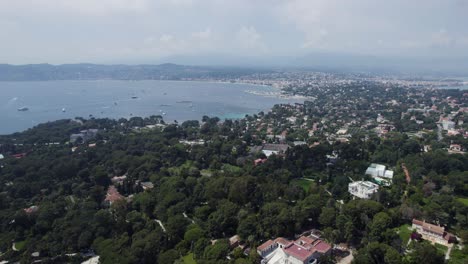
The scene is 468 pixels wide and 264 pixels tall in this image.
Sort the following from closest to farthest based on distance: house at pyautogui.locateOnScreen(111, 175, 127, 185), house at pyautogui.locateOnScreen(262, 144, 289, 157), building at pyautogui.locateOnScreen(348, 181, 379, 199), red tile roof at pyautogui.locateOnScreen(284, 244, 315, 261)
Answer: red tile roof at pyautogui.locateOnScreen(284, 244, 315, 261) < building at pyautogui.locateOnScreen(348, 181, 379, 199) < house at pyautogui.locateOnScreen(111, 175, 127, 185) < house at pyautogui.locateOnScreen(262, 144, 289, 157)

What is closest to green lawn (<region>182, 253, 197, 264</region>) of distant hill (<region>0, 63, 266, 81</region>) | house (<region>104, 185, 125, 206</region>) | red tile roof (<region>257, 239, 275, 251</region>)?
red tile roof (<region>257, 239, 275, 251</region>)

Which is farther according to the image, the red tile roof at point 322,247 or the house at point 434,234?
the house at point 434,234

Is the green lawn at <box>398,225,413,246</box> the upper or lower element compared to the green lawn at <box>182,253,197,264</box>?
upper

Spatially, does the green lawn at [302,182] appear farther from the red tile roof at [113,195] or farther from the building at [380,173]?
the red tile roof at [113,195]

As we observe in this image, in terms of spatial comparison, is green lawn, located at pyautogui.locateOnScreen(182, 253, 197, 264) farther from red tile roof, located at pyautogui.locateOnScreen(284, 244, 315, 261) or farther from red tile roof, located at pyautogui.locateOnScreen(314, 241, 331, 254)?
red tile roof, located at pyautogui.locateOnScreen(314, 241, 331, 254)

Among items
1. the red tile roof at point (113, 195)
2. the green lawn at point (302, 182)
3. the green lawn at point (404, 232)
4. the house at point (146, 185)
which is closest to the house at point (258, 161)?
the green lawn at point (302, 182)
